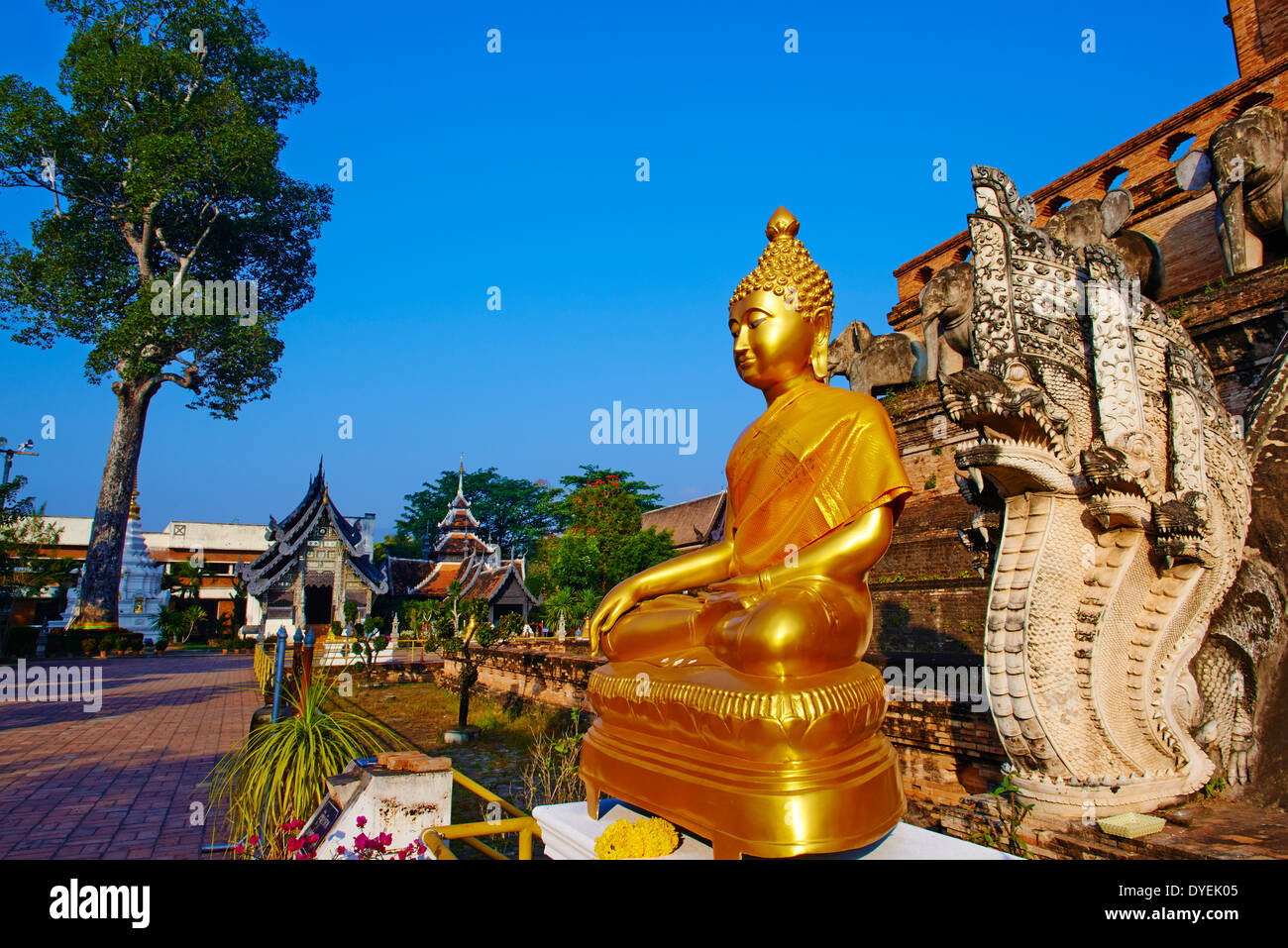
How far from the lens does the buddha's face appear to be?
A: 10.5ft

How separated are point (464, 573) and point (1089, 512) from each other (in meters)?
26.5

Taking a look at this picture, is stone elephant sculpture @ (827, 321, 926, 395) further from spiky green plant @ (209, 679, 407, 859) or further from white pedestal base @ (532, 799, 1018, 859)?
white pedestal base @ (532, 799, 1018, 859)

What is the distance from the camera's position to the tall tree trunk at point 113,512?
23625 mm

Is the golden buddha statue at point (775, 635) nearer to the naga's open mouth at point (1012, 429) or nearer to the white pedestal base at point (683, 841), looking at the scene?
the white pedestal base at point (683, 841)

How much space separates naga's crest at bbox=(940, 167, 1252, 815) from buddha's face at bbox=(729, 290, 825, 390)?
126 cm

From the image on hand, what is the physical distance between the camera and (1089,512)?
418cm

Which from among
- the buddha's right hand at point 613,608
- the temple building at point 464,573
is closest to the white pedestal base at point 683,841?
the buddha's right hand at point 613,608

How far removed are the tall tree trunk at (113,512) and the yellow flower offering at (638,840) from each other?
27.6 meters

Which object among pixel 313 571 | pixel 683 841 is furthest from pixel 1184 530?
pixel 313 571

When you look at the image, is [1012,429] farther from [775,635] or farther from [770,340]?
[775,635]

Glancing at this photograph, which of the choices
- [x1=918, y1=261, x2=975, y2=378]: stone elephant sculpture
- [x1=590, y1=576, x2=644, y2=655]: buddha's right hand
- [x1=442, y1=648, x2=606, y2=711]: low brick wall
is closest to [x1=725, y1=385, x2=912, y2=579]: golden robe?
[x1=590, y1=576, x2=644, y2=655]: buddha's right hand
